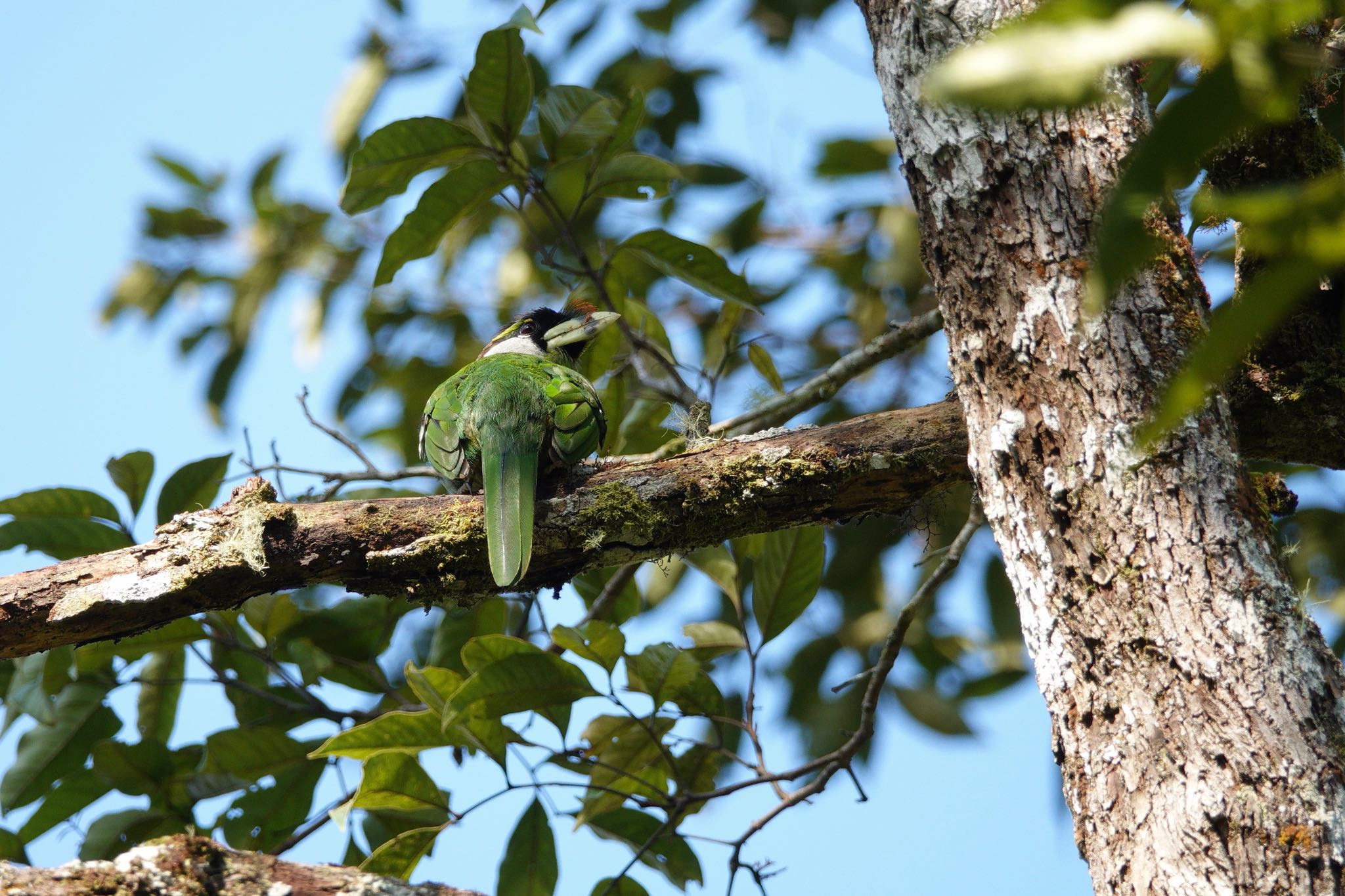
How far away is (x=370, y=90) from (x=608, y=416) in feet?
9.98

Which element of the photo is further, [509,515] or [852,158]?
[852,158]

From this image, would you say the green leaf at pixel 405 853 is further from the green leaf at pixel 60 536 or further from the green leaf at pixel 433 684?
the green leaf at pixel 60 536

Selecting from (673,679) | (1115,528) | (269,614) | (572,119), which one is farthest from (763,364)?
(1115,528)

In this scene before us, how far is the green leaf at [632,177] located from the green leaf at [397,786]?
2129mm

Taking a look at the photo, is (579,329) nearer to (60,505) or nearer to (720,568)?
(720,568)

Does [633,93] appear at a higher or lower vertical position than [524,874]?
higher

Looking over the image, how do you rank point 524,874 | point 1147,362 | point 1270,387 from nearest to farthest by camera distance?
point 1147,362, point 1270,387, point 524,874

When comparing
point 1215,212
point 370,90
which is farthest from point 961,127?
point 370,90

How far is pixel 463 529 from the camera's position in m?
2.56

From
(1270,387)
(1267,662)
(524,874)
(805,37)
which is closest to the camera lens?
(1267,662)

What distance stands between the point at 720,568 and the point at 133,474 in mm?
1947

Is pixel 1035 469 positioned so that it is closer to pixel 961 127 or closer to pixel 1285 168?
pixel 961 127

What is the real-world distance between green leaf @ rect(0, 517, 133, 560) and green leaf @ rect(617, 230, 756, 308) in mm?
2060

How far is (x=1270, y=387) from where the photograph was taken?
7.53ft
